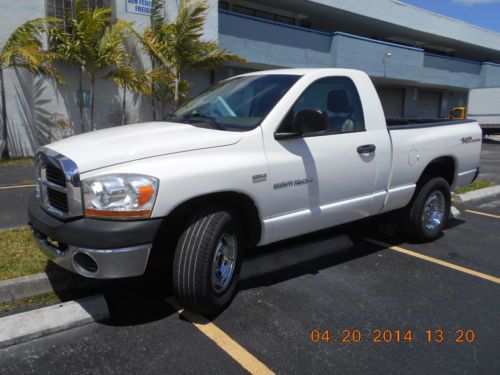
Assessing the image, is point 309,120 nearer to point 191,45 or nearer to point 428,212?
point 428,212

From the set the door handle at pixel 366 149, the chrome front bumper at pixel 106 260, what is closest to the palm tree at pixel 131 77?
the door handle at pixel 366 149

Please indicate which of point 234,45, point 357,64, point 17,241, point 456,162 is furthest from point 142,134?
point 357,64

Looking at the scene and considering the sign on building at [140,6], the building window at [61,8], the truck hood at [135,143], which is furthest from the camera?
the sign on building at [140,6]

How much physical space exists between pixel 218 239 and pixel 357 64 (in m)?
17.1

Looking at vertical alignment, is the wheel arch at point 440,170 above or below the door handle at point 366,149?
below

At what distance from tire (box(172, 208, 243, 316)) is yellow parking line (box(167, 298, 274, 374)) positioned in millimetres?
103

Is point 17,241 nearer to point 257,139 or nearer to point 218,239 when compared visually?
point 218,239

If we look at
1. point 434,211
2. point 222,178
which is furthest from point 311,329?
point 434,211

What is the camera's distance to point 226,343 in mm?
3059

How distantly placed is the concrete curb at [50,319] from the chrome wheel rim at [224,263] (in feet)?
2.91

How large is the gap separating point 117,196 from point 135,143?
51 centimetres

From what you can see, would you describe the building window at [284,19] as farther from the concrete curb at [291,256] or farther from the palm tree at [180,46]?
the concrete curb at [291,256]

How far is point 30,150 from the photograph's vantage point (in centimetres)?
1222

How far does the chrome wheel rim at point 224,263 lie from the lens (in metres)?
3.39
